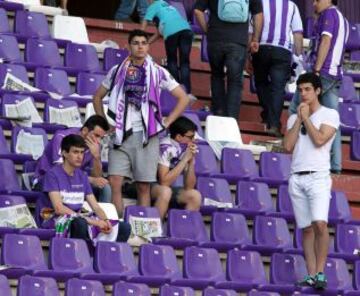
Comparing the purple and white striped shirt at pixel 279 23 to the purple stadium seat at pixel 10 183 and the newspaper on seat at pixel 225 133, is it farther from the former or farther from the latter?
the purple stadium seat at pixel 10 183

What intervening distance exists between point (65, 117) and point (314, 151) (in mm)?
2048

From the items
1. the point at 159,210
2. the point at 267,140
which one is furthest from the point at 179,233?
the point at 267,140

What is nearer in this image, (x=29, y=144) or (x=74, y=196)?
(x=74, y=196)

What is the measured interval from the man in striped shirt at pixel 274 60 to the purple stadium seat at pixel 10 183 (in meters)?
2.79

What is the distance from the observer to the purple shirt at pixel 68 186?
12.5m

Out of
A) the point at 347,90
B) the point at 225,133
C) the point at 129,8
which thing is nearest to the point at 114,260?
the point at 225,133

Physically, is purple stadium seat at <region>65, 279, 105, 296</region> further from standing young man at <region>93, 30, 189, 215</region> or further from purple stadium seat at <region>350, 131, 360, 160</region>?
purple stadium seat at <region>350, 131, 360, 160</region>

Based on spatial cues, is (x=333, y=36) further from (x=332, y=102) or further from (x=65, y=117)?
(x=65, y=117)

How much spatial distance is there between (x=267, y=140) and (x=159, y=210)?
217 cm

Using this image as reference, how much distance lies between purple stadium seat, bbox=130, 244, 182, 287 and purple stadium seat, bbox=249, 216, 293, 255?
39.4 inches

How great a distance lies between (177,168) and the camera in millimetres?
13227

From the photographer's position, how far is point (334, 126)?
1311 cm

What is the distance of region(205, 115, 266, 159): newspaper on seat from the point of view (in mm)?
14586

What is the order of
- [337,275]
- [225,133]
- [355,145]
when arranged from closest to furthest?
[337,275] < [225,133] < [355,145]
